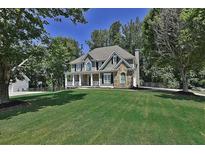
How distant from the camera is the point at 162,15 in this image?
2091 centimetres

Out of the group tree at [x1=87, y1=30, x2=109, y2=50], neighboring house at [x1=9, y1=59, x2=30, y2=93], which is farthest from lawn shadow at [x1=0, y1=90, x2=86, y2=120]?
tree at [x1=87, y1=30, x2=109, y2=50]

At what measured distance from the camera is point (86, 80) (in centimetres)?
3438

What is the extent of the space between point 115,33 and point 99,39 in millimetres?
3583

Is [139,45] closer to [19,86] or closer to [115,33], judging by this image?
[115,33]

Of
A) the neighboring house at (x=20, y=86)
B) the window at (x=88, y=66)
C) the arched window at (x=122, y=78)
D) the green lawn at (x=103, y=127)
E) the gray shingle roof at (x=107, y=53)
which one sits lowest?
the green lawn at (x=103, y=127)

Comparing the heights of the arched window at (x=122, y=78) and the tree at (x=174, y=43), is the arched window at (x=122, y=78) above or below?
below

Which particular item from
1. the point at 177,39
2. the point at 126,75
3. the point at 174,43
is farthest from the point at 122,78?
the point at 177,39

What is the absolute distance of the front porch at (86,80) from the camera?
31.6 metres

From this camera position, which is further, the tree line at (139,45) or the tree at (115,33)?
the tree at (115,33)

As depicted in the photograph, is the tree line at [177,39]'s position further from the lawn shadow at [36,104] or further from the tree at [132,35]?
the tree at [132,35]

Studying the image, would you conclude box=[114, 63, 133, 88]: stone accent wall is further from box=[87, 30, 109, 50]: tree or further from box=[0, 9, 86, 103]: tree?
box=[87, 30, 109, 50]: tree

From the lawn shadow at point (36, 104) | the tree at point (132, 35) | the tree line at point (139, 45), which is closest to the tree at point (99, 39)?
the tree at point (132, 35)
